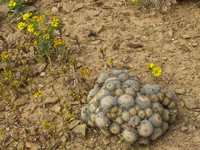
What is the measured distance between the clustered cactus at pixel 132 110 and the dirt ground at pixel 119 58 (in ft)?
0.78

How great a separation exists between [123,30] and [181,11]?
4.93 ft

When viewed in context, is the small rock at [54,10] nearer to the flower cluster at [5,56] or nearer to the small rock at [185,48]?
the flower cluster at [5,56]

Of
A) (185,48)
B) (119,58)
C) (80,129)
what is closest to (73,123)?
(80,129)

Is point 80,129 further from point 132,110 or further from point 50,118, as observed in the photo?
point 132,110

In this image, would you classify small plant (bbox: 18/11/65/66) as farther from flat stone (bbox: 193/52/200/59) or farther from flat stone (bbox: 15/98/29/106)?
flat stone (bbox: 193/52/200/59)

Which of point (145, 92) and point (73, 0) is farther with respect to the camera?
point (73, 0)

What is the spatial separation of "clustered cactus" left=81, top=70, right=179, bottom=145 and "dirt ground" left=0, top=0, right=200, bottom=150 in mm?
239

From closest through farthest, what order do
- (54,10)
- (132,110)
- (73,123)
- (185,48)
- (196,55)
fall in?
(132,110), (73,123), (196,55), (185,48), (54,10)

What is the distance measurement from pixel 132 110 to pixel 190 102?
121cm

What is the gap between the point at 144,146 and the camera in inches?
139

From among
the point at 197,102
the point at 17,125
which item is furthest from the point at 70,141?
the point at 197,102

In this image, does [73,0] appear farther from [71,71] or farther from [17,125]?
[17,125]

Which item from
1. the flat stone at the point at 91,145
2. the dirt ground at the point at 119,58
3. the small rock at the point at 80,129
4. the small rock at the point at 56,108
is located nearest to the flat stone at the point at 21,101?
Result: the dirt ground at the point at 119,58

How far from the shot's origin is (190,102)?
401 centimetres
